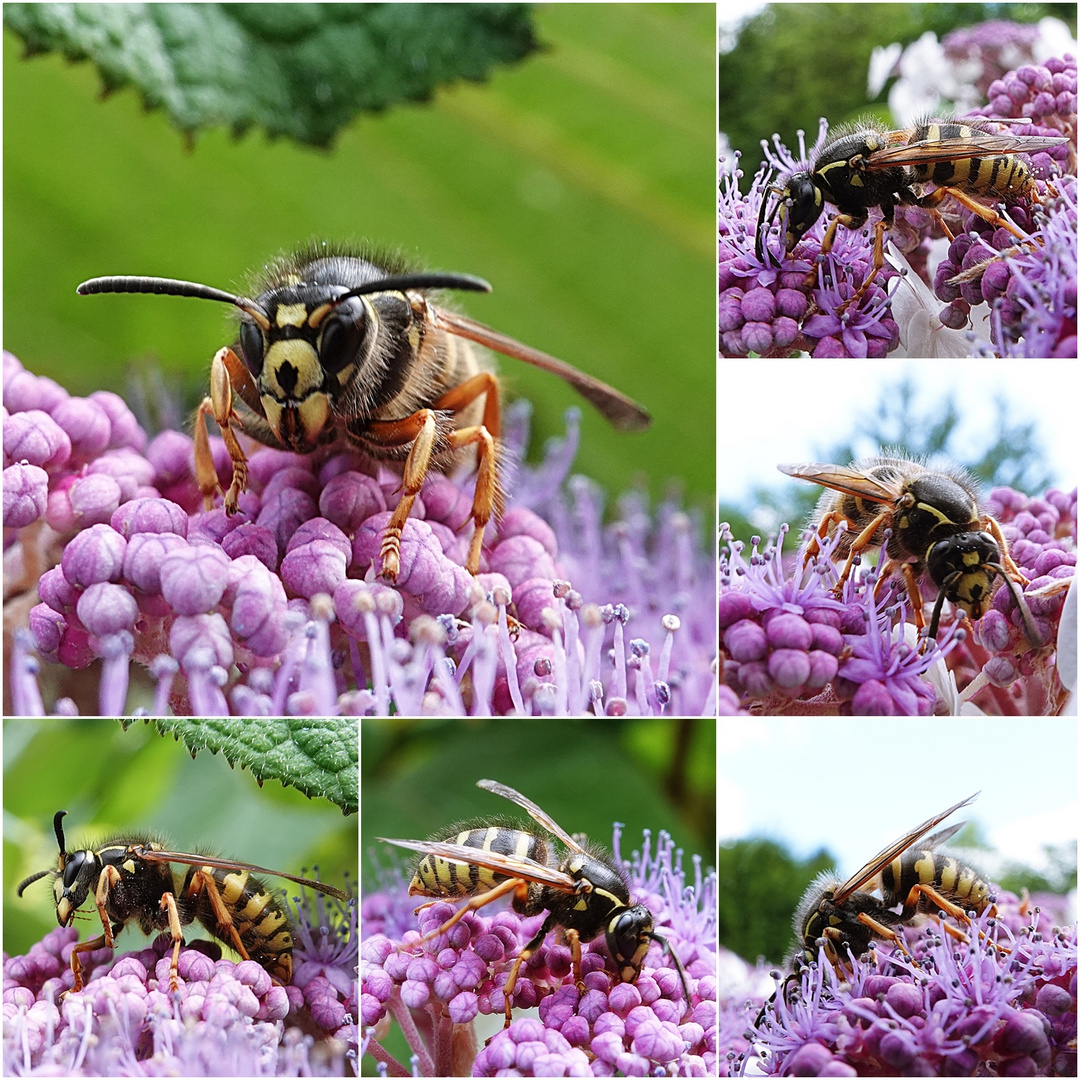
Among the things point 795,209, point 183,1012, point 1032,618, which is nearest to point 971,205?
point 795,209

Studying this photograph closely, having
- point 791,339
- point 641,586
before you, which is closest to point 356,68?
point 791,339

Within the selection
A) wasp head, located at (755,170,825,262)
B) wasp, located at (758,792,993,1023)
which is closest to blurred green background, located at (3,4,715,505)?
wasp head, located at (755,170,825,262)

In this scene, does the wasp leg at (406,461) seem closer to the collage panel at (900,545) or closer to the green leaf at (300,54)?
the collage panel at (900,545)

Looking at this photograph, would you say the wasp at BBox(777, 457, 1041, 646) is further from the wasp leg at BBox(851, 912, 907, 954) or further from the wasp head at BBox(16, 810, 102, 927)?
the wasp head at BBox(16, 810, 102, 927)

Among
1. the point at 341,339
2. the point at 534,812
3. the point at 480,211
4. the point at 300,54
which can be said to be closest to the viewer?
the point at 341,339

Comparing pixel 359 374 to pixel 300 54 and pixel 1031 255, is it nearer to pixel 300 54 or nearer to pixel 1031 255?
pixel 300 54

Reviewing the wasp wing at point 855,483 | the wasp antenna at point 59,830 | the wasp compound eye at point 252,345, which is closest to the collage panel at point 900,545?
the wasp wing at point 855,483
